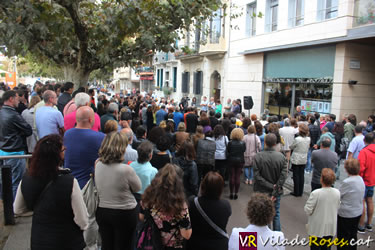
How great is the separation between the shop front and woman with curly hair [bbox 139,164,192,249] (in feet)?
37.8

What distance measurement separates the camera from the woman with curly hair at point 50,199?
247 centimetres

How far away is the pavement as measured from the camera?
4309 mm

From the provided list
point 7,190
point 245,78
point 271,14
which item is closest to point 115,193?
point 7,190

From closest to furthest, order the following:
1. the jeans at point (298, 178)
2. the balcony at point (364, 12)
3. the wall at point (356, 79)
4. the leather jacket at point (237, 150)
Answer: the leather jacket at point (237, 150) → the jeans at point (298, 178) → the balcony at point (364, 12) → the wall at point (356, 79)

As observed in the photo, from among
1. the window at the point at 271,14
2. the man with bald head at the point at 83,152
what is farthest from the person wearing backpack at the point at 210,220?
the window at the point at 271,14

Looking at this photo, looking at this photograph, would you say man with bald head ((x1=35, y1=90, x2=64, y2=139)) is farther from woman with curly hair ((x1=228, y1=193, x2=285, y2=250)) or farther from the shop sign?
the shop sign

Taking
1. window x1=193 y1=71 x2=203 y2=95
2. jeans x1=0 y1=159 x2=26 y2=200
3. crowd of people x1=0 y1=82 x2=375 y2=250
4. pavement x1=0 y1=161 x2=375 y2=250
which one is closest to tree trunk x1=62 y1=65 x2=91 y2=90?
crowd of people x1=0 y1=82 x2=375 y2=250

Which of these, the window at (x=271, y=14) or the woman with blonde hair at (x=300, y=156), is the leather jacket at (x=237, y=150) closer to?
the woman with blonde hair at (x=300, y=156)

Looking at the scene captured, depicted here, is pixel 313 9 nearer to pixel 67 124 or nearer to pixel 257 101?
pixel 257 101

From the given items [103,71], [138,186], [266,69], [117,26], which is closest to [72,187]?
[138,186]

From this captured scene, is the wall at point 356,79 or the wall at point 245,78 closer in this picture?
the wall at point 356,79

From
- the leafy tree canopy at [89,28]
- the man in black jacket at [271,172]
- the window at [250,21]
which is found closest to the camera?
the man in black jacket at [271,172]

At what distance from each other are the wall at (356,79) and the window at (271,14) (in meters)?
4.73

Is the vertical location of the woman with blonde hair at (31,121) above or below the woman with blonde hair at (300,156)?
above
